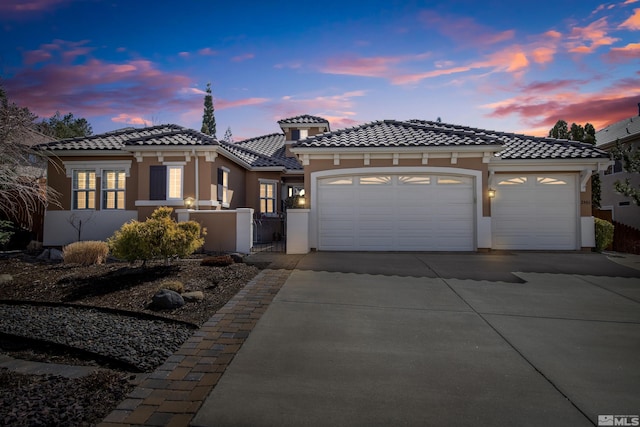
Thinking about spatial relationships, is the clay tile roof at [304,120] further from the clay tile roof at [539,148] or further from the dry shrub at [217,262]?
the dry shrub at [217,262]

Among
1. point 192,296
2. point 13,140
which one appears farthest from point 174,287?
point 13,140

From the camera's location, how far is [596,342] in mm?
4258

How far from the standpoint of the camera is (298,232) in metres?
11.2

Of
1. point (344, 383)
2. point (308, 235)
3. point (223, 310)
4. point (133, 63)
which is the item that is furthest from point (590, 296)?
point (133, 63)

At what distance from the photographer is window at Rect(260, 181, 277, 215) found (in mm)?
18203

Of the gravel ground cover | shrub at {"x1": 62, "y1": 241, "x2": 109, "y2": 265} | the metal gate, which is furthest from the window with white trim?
the gravel ground cover

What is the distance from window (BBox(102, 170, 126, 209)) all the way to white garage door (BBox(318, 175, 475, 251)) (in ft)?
28.9

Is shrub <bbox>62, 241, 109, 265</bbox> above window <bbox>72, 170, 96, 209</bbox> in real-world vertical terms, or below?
below

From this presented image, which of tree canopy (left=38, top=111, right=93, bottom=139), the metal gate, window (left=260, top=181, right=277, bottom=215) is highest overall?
tree canopy (left=38, top=111, right=93, bottom=139)

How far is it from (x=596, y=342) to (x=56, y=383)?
240 inches

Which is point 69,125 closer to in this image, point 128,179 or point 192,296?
point 128,179

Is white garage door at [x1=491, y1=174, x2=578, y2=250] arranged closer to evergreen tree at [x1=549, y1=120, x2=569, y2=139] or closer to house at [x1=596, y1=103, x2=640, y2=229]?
house at [x1=596, y1=103, x2=640, y2=229]

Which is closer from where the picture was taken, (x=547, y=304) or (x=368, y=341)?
(x=368, y=341)

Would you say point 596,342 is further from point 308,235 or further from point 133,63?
point 133,63
